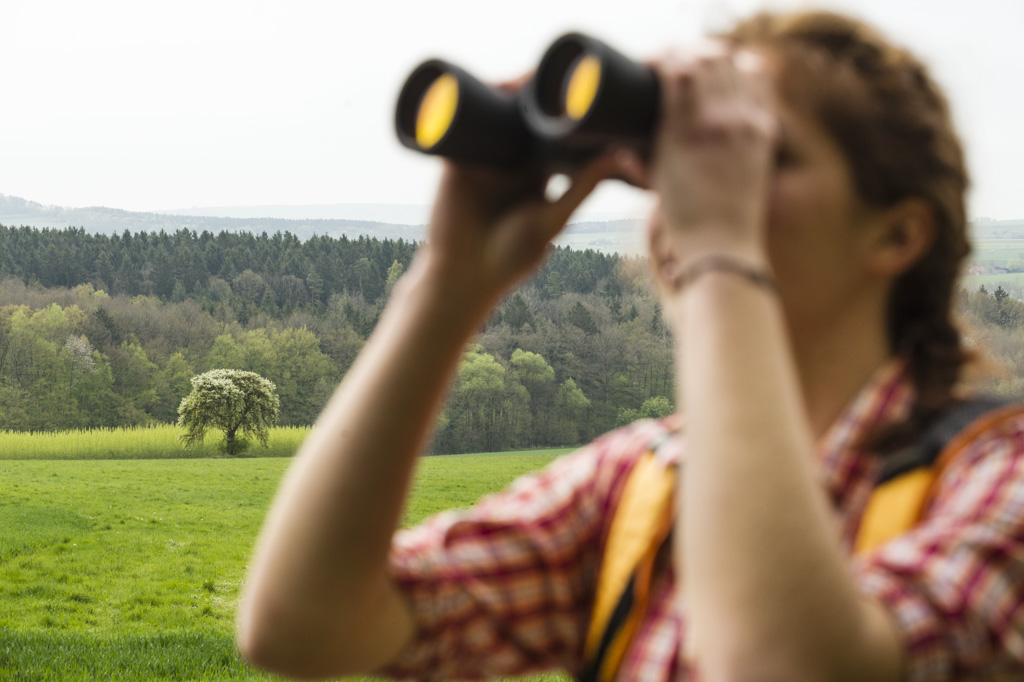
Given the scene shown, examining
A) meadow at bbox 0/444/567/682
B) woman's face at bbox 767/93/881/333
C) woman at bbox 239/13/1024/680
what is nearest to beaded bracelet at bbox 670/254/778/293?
woman at bbox 239/13/1024/680

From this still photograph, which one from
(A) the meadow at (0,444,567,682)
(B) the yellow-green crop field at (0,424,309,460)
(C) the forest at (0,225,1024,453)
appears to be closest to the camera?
(A) the meadow at (0,444,567,682)

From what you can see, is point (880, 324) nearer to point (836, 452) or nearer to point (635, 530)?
point (836, 452)

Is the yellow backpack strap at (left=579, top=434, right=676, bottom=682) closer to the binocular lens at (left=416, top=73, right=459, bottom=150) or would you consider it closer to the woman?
the woman

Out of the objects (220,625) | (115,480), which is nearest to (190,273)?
(115,480)

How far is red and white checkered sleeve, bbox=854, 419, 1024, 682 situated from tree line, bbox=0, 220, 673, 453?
21506 millimetres

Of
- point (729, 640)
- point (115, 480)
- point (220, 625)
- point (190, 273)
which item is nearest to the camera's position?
point (729, 640)

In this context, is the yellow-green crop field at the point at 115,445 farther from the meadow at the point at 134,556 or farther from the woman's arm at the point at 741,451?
the woman's arm at the point at 741,451

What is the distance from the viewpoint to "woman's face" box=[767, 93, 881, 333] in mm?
625

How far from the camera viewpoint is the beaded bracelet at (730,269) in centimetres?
52

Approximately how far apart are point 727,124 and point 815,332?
0.20 m

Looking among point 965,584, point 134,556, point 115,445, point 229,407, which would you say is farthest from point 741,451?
point 115,445

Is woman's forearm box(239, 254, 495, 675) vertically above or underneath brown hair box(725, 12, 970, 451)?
underneath

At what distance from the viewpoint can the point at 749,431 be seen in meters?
0.48

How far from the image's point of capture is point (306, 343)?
2405cm
